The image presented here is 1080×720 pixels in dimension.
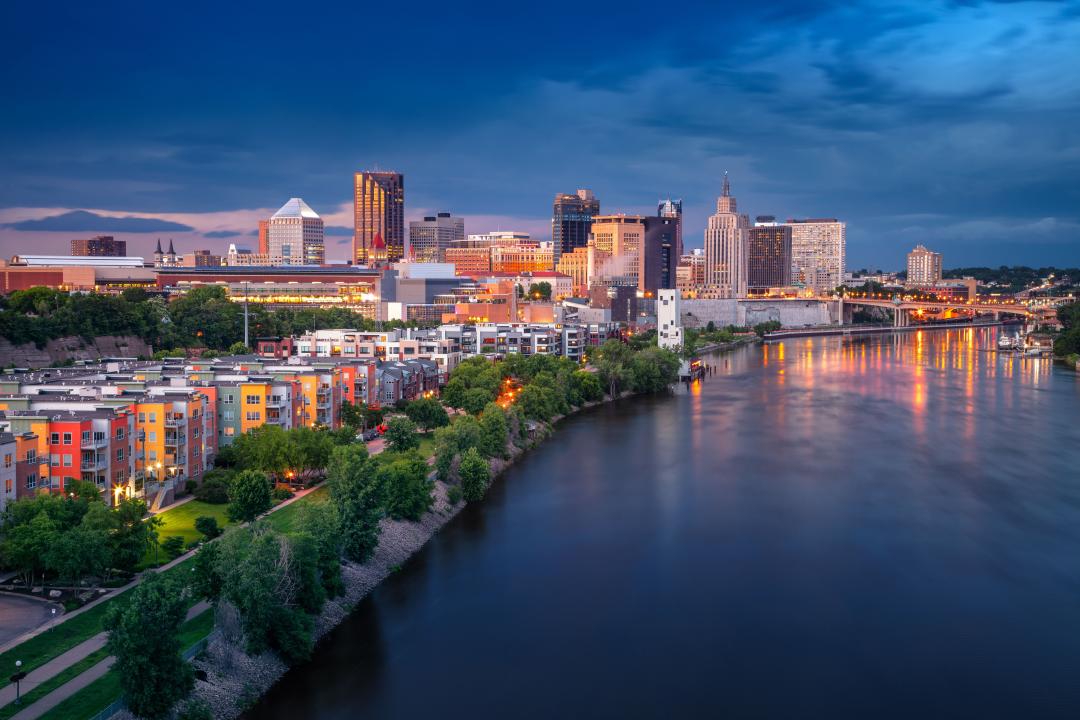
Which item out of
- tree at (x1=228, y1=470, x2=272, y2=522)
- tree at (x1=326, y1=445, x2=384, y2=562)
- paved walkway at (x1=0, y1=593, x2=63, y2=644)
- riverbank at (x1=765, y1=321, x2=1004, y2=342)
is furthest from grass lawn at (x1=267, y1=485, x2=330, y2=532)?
riverbank at (x1=765, y1=321, x2=1004, y2=342)

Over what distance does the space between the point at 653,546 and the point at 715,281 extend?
3081 inches

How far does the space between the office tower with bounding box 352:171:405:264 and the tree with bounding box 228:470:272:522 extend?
250ft

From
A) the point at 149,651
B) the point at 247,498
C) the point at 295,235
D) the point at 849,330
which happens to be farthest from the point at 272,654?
the point at 295,235

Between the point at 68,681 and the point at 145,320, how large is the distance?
23.4m

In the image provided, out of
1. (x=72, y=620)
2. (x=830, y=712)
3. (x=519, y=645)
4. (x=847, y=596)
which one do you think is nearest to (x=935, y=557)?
(x=847, y=596)

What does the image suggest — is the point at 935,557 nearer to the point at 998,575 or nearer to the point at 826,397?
the point at 998,575

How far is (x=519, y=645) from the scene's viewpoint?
982cm

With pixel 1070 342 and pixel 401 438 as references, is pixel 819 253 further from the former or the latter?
pixel 401 438

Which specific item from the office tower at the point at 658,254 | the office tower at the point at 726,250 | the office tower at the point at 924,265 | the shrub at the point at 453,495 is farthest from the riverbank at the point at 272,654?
the office tower at the point at 924,265

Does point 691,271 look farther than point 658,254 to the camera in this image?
Yes

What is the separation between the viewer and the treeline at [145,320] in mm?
25828

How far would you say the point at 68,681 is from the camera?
762 cm

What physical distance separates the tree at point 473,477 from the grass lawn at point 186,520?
3.65 meters

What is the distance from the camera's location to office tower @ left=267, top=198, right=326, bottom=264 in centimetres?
7569
